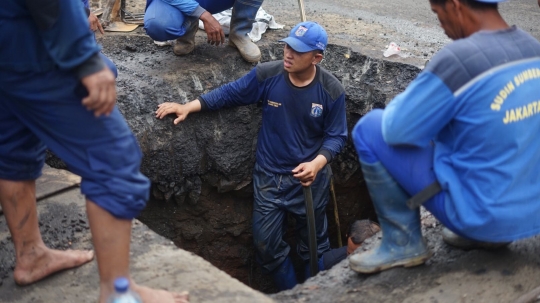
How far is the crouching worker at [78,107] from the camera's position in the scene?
6.97ft

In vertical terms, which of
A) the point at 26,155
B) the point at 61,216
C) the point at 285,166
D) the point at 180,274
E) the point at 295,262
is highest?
the point at 26,155

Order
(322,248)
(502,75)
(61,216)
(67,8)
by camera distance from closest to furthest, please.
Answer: (67,8)
(502,75)
(61,216)
(322,248)

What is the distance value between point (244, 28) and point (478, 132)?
9.99 ft

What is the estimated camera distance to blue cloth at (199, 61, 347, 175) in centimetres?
464

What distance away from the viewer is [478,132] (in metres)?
2.56

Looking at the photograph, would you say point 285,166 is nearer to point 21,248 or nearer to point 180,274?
point 180,274

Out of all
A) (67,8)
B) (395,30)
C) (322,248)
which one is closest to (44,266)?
(67,8)

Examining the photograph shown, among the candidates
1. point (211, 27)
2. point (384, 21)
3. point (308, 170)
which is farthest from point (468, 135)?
point (384, 21)

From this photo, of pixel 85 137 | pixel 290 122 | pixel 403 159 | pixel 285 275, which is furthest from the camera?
pixel 285 275

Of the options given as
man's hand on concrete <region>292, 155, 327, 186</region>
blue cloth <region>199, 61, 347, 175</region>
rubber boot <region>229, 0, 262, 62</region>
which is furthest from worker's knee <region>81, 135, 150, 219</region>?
rubber boot <region>229, 0, 262, 62</region>

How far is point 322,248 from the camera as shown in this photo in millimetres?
5164

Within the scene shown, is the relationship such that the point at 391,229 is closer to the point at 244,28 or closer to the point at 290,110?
the point at 290,110

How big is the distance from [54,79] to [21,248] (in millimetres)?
889

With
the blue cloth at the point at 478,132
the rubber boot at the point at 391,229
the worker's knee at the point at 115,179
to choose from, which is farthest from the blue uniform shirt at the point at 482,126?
the worker's knee at the point at 115,179
